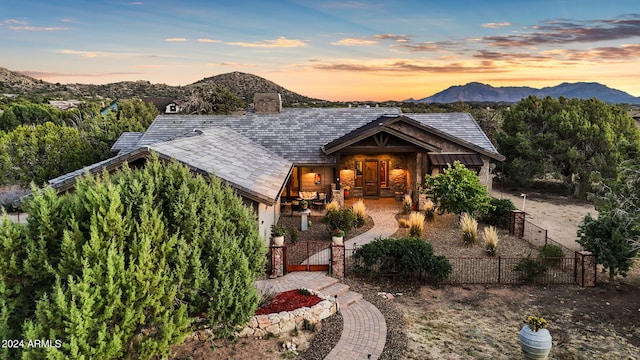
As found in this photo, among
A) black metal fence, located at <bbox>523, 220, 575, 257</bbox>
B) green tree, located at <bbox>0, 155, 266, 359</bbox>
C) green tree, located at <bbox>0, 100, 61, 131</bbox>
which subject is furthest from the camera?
green tree, located at <bbox>0, 100, 61, 131</bbox>

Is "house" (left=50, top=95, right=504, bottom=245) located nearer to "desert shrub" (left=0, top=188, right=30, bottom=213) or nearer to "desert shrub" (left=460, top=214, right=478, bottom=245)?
"desert shrub" (left=0, top=188, right=30, bottom=213)

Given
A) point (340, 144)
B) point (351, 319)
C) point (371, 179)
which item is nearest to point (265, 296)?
point (351, 319)

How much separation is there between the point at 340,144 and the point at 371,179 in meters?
4.02

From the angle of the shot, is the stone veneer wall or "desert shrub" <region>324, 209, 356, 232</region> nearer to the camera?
the stone veneer wall

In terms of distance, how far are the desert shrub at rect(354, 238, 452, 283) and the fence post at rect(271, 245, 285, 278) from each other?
2.51 m

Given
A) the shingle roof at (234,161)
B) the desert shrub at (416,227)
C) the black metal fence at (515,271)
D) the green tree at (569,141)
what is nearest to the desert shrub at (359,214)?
the desert shrub at (416,227)

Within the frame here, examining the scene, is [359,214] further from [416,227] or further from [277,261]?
[277,261]

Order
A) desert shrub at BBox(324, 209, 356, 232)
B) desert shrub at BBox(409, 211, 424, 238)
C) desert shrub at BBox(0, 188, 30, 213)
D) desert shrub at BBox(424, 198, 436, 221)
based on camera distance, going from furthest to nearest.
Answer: desert shrub at BBox(0, 188, 30, 213) < desert shrub at BBox(424, 198, 436, 221) < desert shrub at BBox(324, 209, 356, 232) < desert shrub at BBox(409, 211, 424, 238)

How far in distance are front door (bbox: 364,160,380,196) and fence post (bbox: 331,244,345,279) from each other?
1287cm

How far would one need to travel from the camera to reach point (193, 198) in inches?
344

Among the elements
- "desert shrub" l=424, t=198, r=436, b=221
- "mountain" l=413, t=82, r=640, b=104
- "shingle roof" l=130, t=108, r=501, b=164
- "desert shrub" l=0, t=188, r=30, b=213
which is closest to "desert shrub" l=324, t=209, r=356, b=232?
"desert shrub" l=424, t=198, r=436, b=221

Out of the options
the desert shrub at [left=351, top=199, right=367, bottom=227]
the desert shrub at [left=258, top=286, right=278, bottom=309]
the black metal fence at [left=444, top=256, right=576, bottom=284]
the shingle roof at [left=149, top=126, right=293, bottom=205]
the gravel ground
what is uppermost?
the shingle roof at [left=149, top=126, right=293, bottom=205]

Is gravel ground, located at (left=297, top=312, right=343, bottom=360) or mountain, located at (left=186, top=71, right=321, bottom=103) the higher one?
mountain, located at (left=186, top=71, right=321, bottom=103)

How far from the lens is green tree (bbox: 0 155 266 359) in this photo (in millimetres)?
6652
